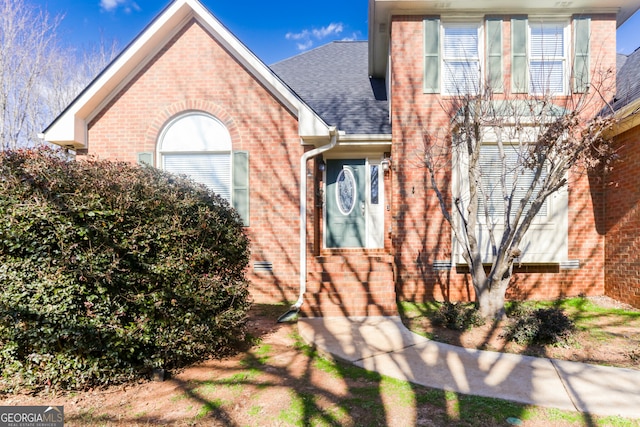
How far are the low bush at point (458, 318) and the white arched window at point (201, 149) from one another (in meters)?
4.91

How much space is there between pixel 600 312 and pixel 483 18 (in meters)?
6.38

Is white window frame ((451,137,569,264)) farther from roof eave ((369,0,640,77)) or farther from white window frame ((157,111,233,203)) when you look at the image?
white window frame ((157,111,233,203))

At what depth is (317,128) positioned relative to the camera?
6898mm

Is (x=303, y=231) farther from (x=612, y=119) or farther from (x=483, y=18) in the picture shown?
(x=483, y=18)

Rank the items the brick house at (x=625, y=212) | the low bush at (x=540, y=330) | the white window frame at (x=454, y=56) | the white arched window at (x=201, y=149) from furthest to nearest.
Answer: the white arched window at (x=201, y=149) → the white window frame at (x=454, y=56) → the brick house at (x=625, y=212) → the low bush at (x=540, y=330)

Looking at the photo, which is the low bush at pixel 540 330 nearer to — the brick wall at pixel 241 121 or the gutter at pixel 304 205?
the gutter at pixel 304 205

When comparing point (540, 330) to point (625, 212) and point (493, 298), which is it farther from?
point (625, 212)

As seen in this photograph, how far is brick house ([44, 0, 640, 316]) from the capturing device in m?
7.00

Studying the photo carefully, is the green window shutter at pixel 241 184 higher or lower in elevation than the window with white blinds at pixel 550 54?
lower

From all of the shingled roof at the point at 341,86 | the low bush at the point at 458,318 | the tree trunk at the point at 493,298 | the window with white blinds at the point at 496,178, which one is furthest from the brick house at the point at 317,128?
the tree trunk at the point at 493,298

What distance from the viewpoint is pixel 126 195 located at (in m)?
3.34

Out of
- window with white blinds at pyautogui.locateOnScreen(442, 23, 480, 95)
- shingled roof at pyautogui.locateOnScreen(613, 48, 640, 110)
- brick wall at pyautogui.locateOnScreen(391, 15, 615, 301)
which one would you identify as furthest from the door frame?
shingled roof at pyautogui.locateOnScreen(613, 48, 640, 110)

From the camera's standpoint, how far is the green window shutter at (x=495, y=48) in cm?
709

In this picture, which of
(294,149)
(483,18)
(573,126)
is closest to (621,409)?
(573,126)
